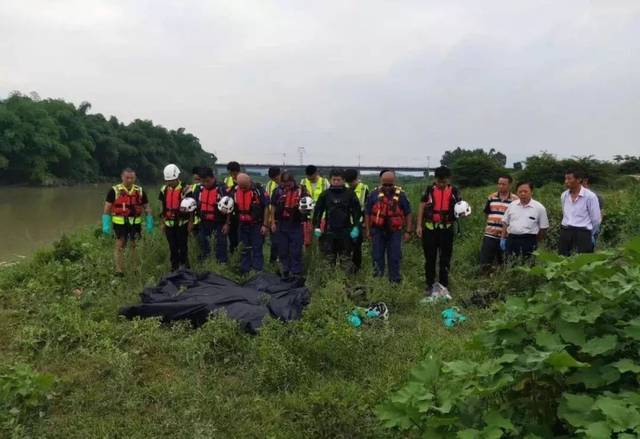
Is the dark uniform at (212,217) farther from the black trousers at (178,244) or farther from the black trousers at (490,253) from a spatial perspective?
the black trousers at (490,253)

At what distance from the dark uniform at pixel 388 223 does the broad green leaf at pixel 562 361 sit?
476 cm

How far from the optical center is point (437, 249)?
22.9 feet

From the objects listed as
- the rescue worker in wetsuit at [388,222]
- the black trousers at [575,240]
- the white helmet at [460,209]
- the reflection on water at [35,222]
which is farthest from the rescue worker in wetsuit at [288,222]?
the reflection on water at [35,222]

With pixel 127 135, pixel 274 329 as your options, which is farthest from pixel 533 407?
pixel 127 135

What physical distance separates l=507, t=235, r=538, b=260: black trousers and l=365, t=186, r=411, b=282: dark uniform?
1328 mm

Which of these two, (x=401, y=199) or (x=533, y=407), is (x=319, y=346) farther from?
(x=401, y=199)

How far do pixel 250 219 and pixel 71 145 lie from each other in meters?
50.7

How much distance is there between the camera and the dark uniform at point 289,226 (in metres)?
7.34

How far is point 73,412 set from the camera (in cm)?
361

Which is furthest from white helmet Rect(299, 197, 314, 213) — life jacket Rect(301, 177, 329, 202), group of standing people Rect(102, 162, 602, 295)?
life jacket Rect(301, 177, 329, 202)

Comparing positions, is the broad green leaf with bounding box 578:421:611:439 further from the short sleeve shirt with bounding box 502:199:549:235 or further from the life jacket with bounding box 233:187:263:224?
the life jacket with bounding box 233:187:263:224

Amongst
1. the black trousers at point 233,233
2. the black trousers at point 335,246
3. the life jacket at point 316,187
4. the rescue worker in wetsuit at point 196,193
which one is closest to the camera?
the black trousers at point 335,246

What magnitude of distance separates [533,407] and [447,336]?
2812 mm

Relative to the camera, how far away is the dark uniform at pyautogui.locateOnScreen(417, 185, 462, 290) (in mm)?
6625
